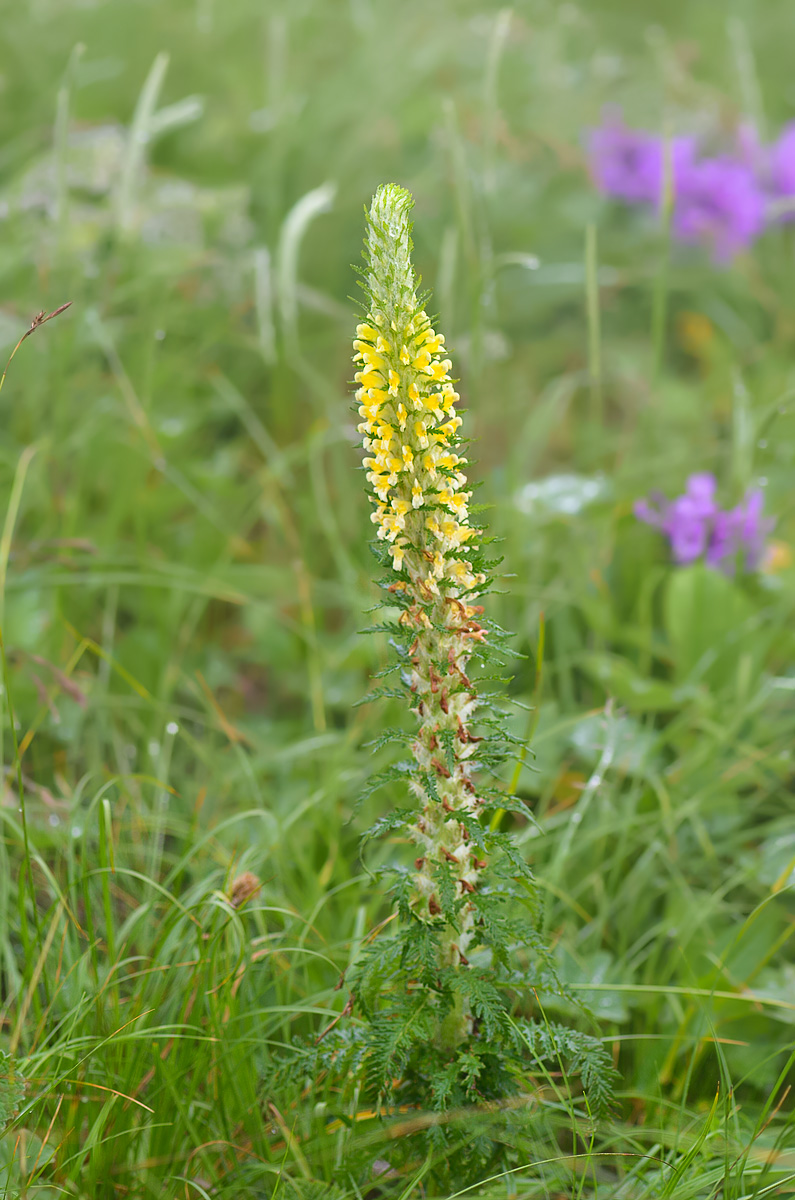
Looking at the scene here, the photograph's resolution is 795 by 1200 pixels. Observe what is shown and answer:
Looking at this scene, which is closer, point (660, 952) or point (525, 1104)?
point (525, 1104)

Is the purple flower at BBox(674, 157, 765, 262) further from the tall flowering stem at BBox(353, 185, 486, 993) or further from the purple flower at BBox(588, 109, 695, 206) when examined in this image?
the tall flowering stem at BBox(353, 185, 486, 993)

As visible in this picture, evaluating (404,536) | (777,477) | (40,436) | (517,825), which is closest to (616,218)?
(777,477)

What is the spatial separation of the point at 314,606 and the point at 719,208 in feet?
7.74

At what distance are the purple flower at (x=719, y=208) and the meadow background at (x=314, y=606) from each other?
0.40ft

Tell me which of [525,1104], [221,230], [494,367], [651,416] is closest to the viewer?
[525,1104]

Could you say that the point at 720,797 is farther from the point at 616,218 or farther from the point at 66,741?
the point at 616,218

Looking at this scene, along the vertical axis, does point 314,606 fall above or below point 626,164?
below

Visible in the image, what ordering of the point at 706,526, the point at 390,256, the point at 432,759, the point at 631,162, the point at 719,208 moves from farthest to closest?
the point at 631,162
the point at 719,208
the point at 706,526
the point at 432,759
the point at 390,256

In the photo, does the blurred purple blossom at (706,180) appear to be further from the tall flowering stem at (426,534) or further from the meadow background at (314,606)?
A: the tall flowering stem at (426,534)

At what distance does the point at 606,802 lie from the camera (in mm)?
1791

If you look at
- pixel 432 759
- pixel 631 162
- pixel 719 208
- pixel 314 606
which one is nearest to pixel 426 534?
pixel 432 759

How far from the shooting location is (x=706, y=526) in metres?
2.38

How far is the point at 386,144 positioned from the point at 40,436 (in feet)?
5.53

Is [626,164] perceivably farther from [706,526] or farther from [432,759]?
[432,759]
